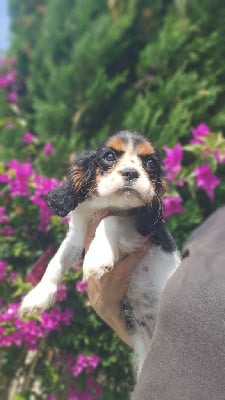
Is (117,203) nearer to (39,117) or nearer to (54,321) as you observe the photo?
(54,321)

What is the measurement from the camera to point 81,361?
3.13 metres

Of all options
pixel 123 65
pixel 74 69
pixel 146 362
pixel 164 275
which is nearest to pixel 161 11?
pixel 123 65

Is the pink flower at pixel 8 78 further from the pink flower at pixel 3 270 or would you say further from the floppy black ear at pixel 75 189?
the floppy black ear at pixel 75 189

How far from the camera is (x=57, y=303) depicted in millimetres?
3096

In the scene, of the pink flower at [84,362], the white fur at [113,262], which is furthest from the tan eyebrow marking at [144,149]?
the pink flower at [84,362]

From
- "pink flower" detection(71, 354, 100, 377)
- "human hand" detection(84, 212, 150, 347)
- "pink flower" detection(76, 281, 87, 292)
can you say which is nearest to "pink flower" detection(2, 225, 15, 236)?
"pink flower" detection(76, 281, 87, 292)

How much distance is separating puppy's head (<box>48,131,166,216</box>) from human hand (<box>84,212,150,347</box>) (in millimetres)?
116

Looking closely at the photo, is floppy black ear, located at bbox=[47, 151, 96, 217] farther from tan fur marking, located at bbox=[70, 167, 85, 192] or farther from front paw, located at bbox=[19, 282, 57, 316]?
front paw, located at bbox=[19, 282, 57, 316]

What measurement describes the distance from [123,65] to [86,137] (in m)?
0.71

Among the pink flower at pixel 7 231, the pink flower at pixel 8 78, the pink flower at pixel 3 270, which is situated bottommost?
the pink flower at pixel 3 270

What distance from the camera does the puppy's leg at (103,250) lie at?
1.58 m

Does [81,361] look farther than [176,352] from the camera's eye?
Yes

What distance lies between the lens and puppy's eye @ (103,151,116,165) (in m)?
1.60

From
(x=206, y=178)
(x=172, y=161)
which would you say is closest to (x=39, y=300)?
(x=172, y=161)
